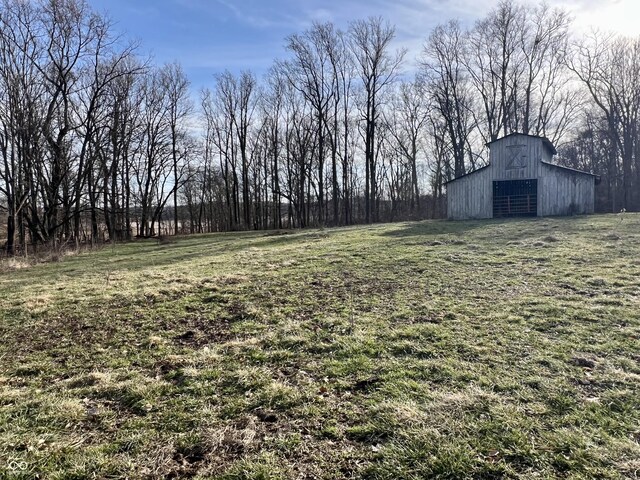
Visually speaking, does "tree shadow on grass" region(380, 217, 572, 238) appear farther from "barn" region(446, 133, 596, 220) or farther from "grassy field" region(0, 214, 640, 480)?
"grassy field" region(0, 214, 640, 480)

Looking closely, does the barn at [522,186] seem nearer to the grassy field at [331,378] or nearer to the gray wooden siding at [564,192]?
the gray wooden siding at [564,192]

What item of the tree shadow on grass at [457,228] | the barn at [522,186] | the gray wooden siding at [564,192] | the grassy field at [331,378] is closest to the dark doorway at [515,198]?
the barn at [522,186]

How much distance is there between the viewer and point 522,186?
74.2 ft

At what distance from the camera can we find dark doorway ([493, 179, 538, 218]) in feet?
73.5

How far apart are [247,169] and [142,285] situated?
3389 cm

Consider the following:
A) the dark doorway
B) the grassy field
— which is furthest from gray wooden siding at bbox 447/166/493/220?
the grassy field

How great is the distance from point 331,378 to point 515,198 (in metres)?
22.5

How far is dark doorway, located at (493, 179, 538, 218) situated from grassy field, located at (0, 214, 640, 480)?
15.7 meters

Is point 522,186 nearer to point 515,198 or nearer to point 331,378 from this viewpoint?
point 515,198

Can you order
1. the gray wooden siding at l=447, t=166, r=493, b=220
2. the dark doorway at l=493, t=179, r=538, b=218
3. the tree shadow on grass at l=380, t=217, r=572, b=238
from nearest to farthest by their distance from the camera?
the tree shadow on grass at l=380, t=217, r=572, b=238
the dark doorway at l=493, t=179, r=538, b=218
the gray wooden siding at l=447, t=166, r=493, b=220

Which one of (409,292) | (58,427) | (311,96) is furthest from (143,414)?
(311,96)

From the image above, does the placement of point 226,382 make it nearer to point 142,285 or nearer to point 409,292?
point 409,292

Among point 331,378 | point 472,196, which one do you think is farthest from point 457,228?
point 331,378

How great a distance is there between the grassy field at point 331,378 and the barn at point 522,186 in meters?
15.7
